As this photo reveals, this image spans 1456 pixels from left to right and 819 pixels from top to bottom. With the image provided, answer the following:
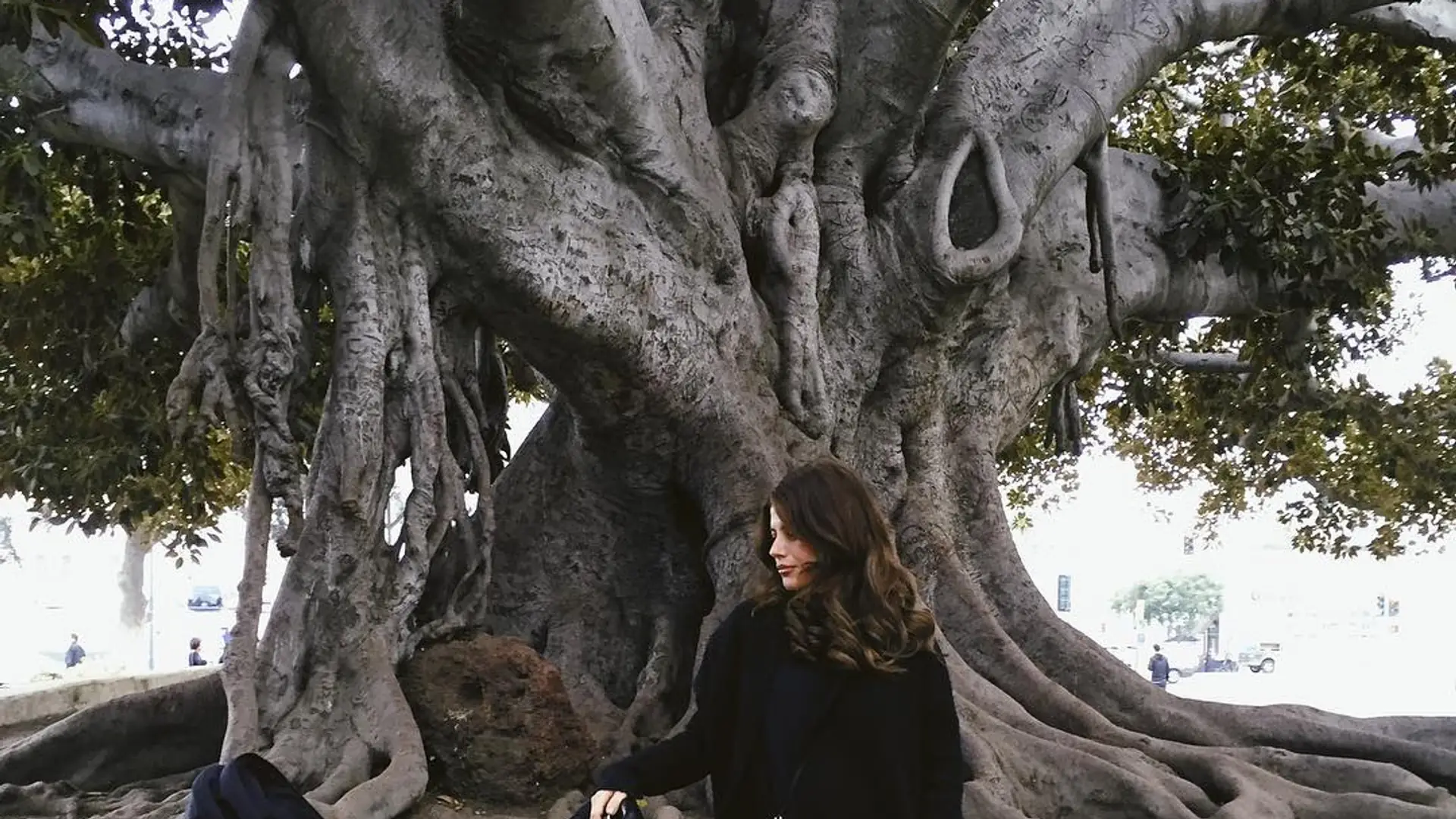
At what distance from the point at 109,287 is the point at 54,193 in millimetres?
490

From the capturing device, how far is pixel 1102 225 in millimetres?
5848

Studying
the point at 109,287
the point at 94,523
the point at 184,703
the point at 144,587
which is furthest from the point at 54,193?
the point at 144,587

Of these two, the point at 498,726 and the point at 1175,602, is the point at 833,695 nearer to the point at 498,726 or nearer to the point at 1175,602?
the point at 498,726

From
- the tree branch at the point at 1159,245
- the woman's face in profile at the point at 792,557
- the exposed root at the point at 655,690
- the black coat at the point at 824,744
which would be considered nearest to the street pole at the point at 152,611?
the exposed root at the point at 655,690

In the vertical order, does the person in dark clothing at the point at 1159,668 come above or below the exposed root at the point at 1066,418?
below

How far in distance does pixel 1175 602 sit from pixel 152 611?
15449mm

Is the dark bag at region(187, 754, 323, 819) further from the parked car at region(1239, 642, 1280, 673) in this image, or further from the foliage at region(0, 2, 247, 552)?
the parked car at region(1239, 642, 1280, 673)

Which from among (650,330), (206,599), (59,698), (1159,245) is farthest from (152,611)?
(650,330)

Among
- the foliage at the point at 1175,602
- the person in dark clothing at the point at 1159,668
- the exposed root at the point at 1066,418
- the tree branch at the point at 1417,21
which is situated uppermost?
the tree branch at the point at 1417,21

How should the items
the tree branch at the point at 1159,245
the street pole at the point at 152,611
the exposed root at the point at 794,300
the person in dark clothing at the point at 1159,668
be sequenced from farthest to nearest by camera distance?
the street pole at the point at 152,611 → the person in dark clothing at the point at 1159,668 → the tree branch at the point at 1159,245 → the exposed root at the point at 794,300

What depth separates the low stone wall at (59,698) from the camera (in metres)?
6.89

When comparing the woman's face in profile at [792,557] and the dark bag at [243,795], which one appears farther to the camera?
the woman's face in profile at [792,557]

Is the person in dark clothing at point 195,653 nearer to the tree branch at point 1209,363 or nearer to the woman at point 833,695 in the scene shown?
the tree branch at point 1209,363

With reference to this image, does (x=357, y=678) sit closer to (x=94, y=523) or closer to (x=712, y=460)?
(x=712, y=460)
